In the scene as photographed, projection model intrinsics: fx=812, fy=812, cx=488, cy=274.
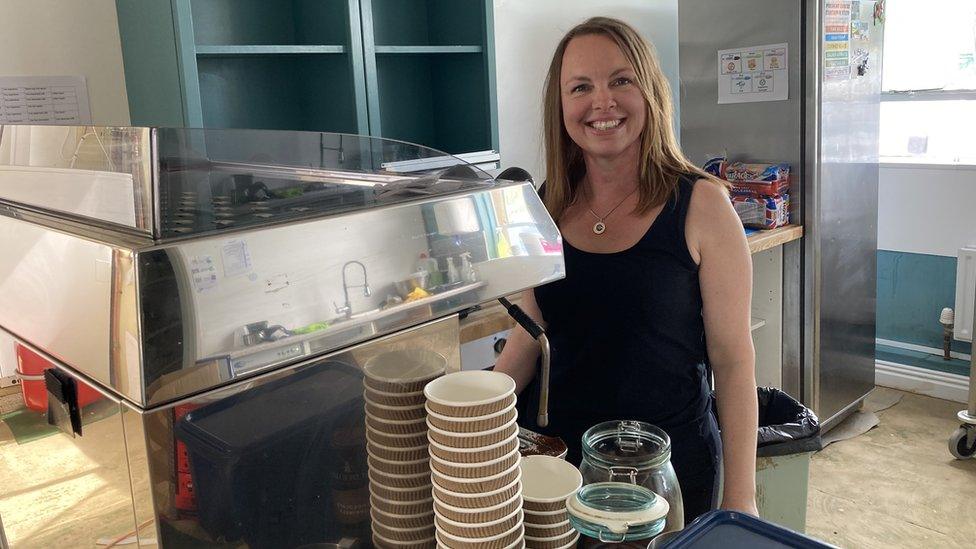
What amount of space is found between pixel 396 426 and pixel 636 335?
66 cm

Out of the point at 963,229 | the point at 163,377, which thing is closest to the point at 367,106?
the point at 163,377

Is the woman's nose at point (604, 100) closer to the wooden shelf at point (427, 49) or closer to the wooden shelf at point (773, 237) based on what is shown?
the wooden shelf at point (427, 49)

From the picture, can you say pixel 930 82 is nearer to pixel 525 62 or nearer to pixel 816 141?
pixel 816 141

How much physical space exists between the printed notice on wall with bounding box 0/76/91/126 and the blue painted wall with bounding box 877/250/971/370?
3.24 meters

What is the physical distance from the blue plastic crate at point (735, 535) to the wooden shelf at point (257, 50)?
1.48 m

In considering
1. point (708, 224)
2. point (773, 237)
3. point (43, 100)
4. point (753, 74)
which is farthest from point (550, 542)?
point (753, 74)

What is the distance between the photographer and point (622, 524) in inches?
30.7

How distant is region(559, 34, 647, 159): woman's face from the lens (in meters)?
1.41

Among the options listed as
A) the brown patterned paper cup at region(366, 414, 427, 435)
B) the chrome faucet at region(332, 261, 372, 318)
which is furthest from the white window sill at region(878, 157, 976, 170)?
the chrome faucet at region(332, 261, 372, 318)

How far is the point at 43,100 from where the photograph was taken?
1.85 meters

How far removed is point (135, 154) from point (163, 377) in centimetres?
20

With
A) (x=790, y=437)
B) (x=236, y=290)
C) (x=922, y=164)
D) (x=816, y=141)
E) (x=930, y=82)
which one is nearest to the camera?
(x=236, y=290)

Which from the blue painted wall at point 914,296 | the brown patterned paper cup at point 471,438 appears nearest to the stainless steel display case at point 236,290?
the brown patterned paper cup at point 471,438

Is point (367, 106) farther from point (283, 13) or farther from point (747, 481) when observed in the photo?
point (747, 481)
